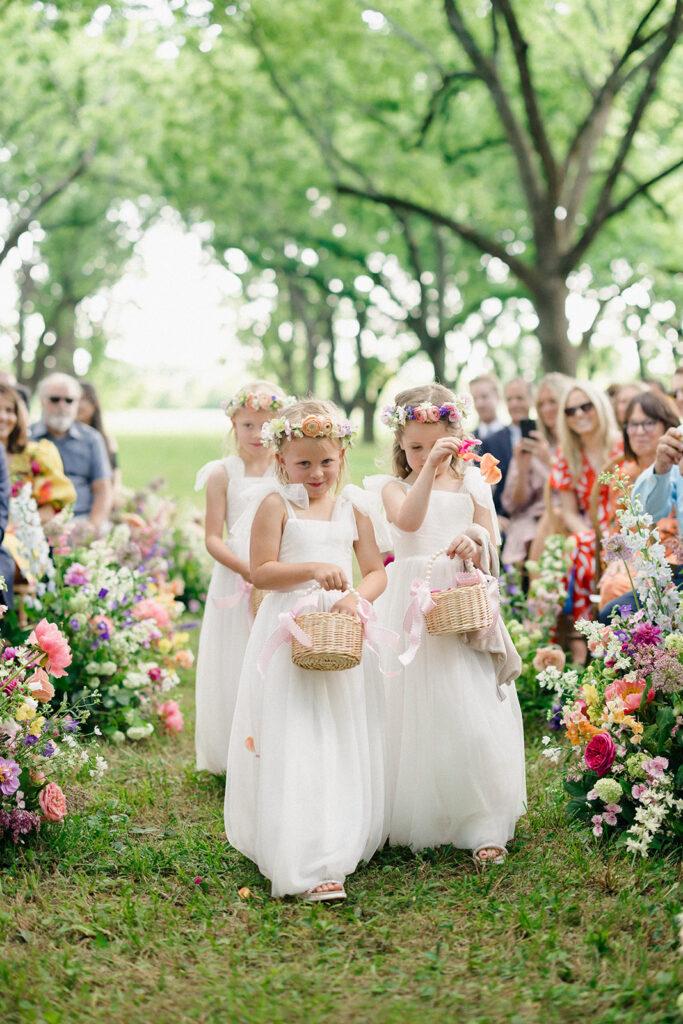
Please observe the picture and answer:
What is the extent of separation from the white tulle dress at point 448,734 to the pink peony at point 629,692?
44cm

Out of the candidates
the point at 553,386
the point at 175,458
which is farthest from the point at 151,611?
the point at 175,458

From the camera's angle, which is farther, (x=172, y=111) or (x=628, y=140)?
(x=172, y=111)

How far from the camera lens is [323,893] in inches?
158

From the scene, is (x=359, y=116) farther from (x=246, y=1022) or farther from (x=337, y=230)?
(x=246, y=1022)

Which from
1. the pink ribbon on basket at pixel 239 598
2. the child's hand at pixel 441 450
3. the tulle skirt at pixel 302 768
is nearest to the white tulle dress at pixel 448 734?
the tulle skirt at pixel 302 768

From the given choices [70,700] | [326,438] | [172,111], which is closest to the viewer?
[326,438]

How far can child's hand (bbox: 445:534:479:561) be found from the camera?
14.7 ft

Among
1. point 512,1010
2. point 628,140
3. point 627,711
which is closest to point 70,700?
point 627,711

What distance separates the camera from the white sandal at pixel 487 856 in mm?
4363

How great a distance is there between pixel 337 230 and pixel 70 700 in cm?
2000

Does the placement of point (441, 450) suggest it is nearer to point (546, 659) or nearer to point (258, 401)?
point (258, 401)

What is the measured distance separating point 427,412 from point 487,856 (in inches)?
75.9

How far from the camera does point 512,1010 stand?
321cm

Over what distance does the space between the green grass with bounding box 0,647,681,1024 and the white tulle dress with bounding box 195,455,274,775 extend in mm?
805
